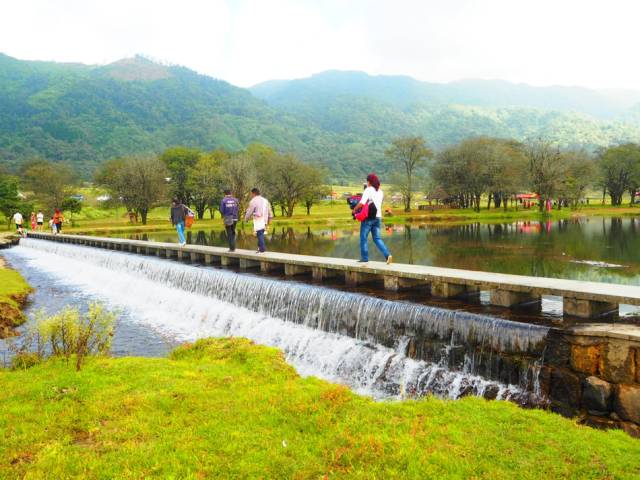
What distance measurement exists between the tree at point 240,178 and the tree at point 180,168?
11863mm

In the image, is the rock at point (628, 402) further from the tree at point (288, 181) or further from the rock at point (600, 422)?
the tree at point (288, 181)

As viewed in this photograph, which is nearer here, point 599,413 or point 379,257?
point 599,413

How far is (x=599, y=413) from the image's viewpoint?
6914 mm

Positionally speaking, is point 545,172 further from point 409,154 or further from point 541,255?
point 541,255

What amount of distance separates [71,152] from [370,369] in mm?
199521

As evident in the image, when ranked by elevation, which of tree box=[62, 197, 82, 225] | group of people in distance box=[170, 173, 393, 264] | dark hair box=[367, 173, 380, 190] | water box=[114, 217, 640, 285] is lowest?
water box=[114, 217, 640, 285]

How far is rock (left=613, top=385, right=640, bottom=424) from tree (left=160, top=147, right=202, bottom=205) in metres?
80.6

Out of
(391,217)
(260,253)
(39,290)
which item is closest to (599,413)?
(260,253)

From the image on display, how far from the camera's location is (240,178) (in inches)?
2886

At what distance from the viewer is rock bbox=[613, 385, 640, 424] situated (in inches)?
255

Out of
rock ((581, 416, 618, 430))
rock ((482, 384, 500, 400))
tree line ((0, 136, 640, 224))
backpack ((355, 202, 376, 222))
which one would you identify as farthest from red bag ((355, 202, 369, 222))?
tree line ((0, 136, 640, 224))

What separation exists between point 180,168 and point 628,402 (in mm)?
95105

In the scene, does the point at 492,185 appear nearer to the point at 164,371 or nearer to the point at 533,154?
the point at 533,154

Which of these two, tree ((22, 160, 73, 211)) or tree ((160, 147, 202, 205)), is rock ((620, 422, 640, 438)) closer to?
tree ((160, 147, 202, 205))
